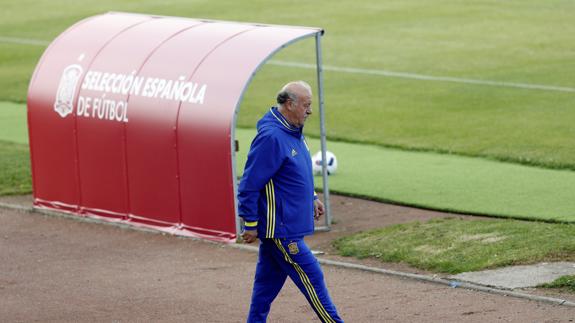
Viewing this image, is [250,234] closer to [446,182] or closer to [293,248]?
[293,248]

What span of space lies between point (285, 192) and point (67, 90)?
640 centimetres

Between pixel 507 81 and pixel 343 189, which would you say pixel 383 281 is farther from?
pixel 507 81

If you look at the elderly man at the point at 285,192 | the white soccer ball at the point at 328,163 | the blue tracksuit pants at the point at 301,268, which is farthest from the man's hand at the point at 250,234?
the white soccer ball at the point at 328,163

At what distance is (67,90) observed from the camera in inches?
551

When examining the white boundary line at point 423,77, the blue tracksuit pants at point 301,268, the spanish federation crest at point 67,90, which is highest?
the spanish federation crest at point 67,90

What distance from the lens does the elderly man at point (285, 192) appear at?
8.20 m

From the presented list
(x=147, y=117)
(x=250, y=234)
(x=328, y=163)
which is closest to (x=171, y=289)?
(x=250, y=234)

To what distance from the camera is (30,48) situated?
2873 centimetres

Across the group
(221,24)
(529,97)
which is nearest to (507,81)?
(529,97)

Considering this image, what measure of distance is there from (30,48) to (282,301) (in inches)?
793

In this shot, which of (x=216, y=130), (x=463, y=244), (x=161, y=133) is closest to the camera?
(x=463, y=244)

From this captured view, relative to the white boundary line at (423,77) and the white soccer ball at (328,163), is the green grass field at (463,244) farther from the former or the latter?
the white boundary line at (423,77)

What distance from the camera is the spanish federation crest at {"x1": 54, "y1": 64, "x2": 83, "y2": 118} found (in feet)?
45.7

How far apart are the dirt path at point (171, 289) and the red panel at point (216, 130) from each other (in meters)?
0.40
